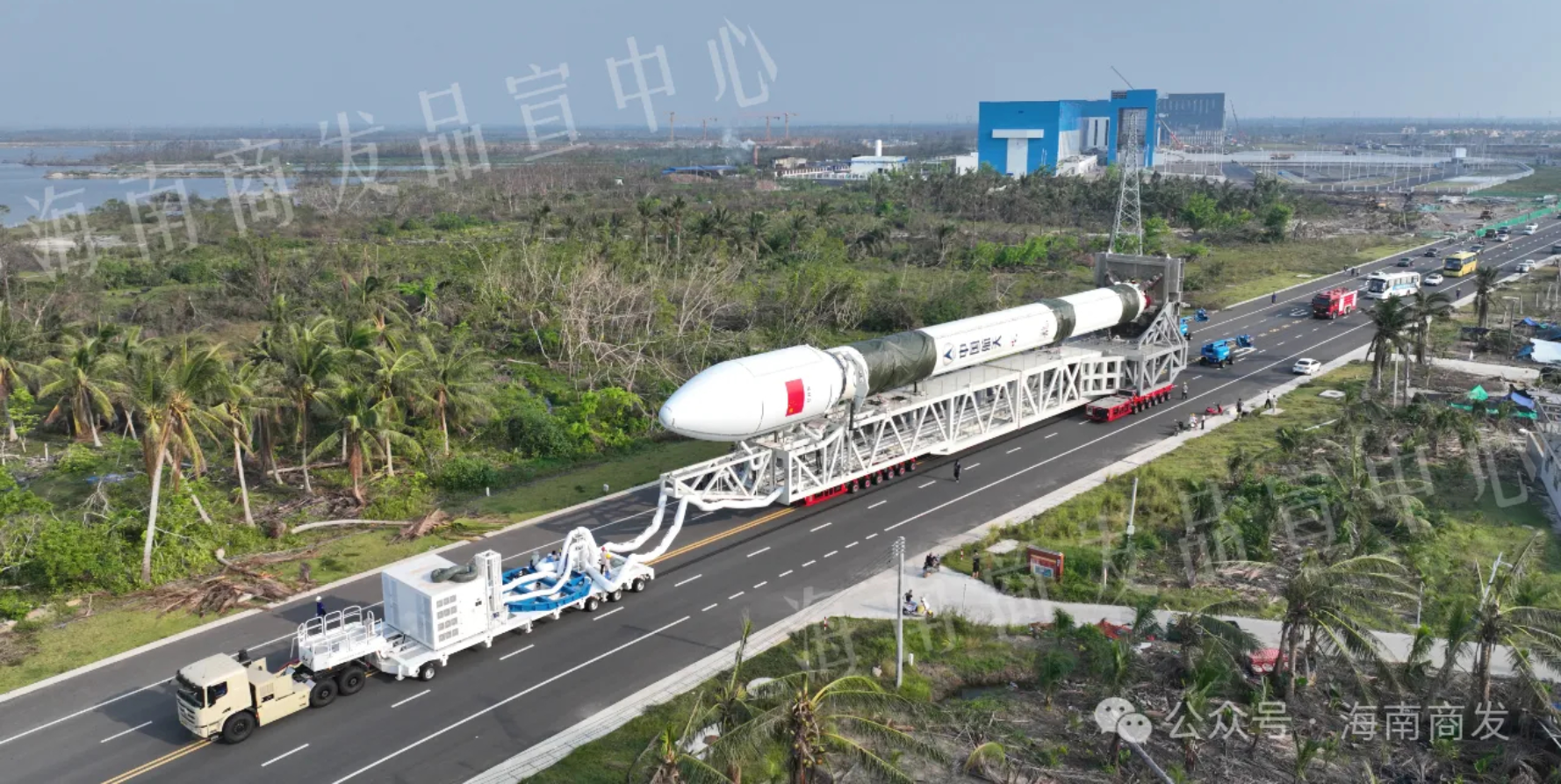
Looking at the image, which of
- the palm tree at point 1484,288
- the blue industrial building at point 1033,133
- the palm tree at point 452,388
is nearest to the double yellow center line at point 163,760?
the palm tree at point 452,388

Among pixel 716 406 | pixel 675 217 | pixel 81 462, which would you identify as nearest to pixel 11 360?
pixel 81 462

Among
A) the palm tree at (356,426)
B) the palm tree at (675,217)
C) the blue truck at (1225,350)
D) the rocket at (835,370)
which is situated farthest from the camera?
the palm tree at (675,217)

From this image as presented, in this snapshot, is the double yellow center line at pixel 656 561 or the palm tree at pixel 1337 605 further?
the palm tree at pixel 1337 605

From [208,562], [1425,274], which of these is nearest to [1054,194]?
[1425,274]

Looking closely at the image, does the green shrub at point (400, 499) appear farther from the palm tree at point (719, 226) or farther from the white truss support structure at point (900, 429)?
the palm tree at point (719, 226)

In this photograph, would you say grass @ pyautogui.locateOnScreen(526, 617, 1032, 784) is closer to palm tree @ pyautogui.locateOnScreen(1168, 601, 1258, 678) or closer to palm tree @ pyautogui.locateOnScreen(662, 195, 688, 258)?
palm tree @ pyautogui.locateOnScreen(1168, 601, 1258, 678)

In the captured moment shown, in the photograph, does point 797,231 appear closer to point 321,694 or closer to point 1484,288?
point 1484,288

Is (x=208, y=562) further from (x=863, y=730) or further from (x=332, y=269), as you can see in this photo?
(x=332, y=269)

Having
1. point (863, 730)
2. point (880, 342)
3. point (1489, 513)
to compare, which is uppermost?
point (880, 342)
